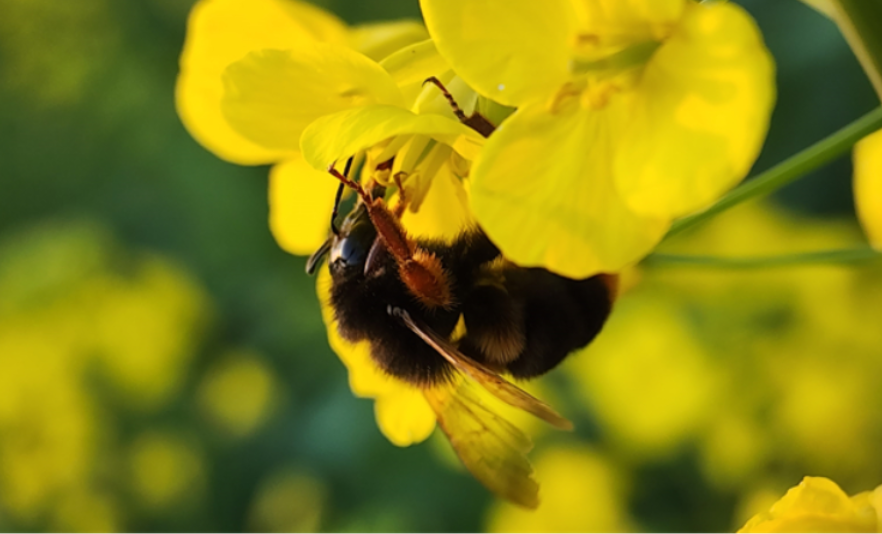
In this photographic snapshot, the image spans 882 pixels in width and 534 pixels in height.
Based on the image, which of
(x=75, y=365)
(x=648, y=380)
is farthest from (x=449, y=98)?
(x=75, y=365)

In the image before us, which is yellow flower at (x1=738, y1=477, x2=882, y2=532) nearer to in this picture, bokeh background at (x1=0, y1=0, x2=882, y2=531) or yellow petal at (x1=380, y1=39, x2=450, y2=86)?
yellow petal at (x1=380, y1=39, x2=450, y2=86)

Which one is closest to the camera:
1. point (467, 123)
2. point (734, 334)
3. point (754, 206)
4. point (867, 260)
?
point (467, 123)

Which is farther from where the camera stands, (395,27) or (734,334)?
(734,334)

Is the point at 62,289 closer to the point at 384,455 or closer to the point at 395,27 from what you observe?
the point at 384,455

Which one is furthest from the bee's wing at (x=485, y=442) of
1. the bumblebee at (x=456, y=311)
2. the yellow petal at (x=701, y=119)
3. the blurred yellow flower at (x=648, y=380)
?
the blurred yellow flower at (x=648, y=380)

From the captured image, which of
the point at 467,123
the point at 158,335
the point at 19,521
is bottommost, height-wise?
the point at 19,521

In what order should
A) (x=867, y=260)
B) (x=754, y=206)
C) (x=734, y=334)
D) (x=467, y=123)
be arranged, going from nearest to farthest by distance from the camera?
(x=467, y=123) → (x=867, y=260) → (x=734, y=334) → (x=754, y=206)

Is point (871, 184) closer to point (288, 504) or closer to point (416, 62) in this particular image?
point (416, 62)

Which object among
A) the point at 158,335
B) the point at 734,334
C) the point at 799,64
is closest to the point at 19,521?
the point at 158,335
